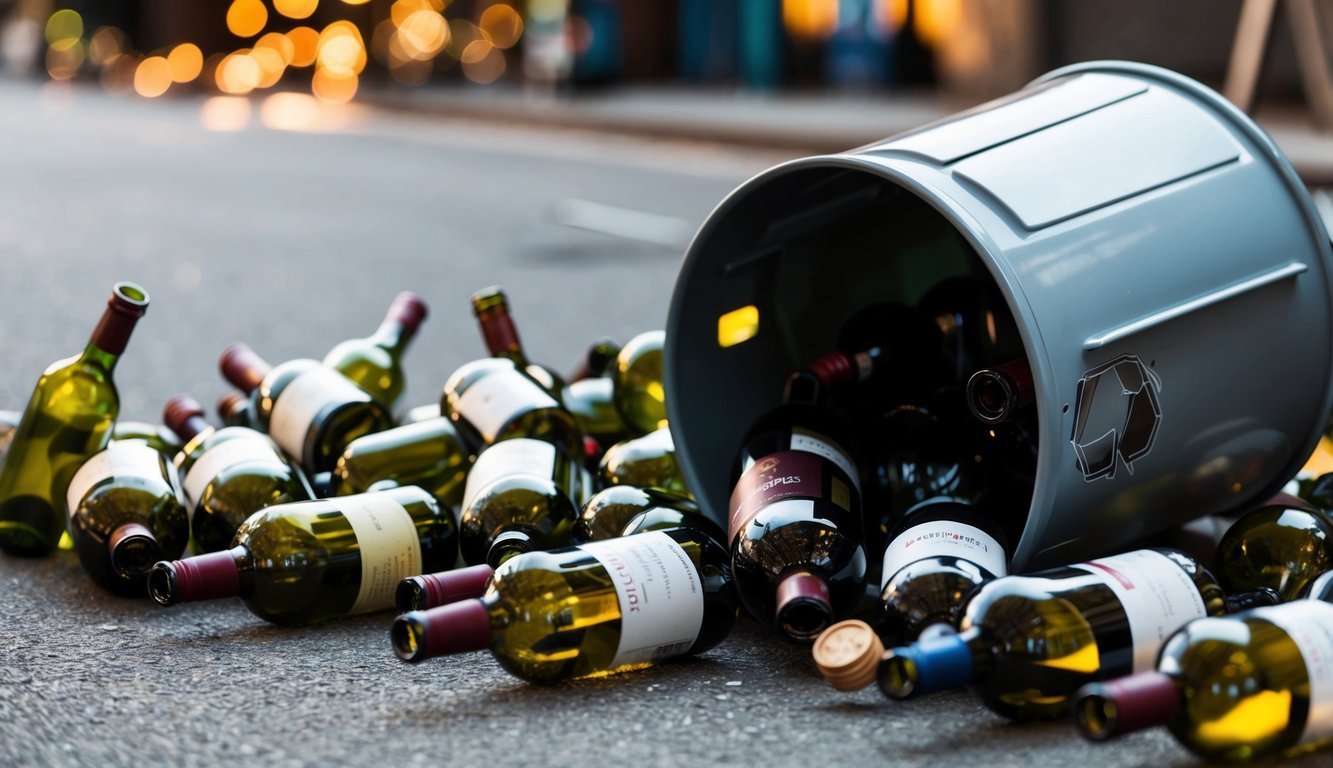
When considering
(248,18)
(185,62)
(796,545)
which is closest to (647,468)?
(796,545)

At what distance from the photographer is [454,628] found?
1897mm

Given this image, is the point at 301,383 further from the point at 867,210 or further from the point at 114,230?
the point at 114,230

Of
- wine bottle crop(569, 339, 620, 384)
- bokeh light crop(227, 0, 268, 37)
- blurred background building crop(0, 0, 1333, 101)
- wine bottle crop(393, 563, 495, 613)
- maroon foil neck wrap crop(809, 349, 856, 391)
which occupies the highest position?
bokeh light crop(227, 0, 268, 37)

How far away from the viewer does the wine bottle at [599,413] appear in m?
3.24

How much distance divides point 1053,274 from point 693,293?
2.55 feet

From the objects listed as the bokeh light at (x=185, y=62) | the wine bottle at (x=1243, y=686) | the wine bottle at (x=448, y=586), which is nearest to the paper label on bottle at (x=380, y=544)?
the wine bottle at (x=448, y=586)

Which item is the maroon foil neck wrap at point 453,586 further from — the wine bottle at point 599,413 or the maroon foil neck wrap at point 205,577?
the wine bottle at point 599,413

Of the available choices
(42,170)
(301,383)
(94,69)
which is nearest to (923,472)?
(301,383)

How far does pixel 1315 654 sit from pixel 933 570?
47 cm

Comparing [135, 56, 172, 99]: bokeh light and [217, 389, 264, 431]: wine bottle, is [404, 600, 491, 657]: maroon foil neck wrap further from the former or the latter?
[135, 56, 172, 99]: bokeh light

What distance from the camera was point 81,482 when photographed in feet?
8.47

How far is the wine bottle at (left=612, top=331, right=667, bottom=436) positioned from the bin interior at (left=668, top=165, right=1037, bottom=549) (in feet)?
1.09

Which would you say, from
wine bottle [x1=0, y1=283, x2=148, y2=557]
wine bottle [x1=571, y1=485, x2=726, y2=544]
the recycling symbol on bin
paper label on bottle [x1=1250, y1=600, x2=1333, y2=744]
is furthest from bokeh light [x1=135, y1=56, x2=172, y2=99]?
paper label on bottle [x1=1250, y1=600, x2=1333, y2=744]

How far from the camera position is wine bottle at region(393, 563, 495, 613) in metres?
2.09
